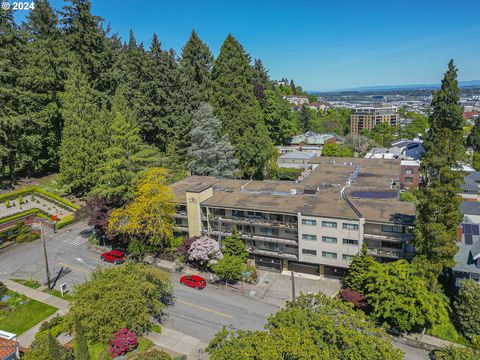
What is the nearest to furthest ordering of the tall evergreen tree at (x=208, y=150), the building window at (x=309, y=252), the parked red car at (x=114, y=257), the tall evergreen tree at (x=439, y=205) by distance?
the tall evergreen tree at (x=439, y=205) → the building window at (x=309, y=252) → the parked red car at (x=114, y=257) → the tall evergreen tree at (x=208, y=150)

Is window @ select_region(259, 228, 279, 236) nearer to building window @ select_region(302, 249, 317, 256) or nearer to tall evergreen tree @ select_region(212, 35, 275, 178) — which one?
building window @ select_region(302, 249, 317, 256)

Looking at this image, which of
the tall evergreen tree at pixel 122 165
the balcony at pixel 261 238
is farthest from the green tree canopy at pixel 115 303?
the tall evergreen tree at pixel 122 165

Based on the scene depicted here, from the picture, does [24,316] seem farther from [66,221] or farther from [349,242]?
[349,242]

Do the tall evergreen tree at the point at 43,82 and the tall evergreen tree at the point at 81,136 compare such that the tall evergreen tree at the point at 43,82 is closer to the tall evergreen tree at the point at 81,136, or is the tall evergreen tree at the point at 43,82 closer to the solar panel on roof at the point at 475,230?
the tall evergreen tree at the point at 81,136

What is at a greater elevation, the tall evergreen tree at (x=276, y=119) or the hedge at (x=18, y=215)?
the tall evergreen tree at (x=276, y=119)

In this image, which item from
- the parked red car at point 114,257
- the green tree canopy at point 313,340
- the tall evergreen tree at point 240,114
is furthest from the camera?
the tall evergreen tree at point 240,114

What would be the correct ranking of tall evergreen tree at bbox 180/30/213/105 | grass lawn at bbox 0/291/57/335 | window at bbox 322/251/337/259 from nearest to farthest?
1. grass lawn at bbox 0/291/57/335
2. window at bbox 322/251/337/259
3. tall evergreen tree at bbox 180/30/213/105

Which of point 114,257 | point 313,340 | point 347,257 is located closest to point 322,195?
point 347,257

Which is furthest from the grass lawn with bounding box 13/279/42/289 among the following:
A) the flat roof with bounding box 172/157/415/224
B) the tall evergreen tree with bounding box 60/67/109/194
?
the flat roof with bounding box 172/157/415/224
